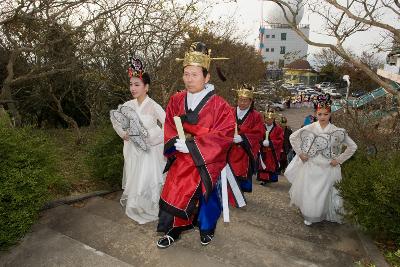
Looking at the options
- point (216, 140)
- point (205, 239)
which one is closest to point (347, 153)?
point (216, 140)

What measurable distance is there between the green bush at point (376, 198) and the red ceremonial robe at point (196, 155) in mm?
1640

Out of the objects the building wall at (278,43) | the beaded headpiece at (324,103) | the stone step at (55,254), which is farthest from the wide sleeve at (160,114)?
the building wall at (278,43)

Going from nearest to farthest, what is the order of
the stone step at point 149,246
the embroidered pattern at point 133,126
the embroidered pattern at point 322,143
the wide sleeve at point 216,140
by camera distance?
1. the stone step at point 149,246
2. the wide sleeve at point 216,140
3. the embroidered pattern at point 133,126
4. the embroidered pattern at point 322,143

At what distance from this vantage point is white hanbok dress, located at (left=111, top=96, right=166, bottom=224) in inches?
173

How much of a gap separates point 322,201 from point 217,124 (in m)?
2.11

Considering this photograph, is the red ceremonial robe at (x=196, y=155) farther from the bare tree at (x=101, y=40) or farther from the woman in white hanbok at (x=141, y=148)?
the bare tree at (x=101, y=40)

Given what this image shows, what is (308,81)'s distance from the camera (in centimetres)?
6406

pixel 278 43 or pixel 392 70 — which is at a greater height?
pixel 278 43

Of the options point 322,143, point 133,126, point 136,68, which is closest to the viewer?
point 133,126

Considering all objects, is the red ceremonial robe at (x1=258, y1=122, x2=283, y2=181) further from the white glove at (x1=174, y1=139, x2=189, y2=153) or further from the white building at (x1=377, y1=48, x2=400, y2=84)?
the white building at (x1=377, y1=48, x2=400, y2=84)

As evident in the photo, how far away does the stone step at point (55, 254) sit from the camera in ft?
10.4

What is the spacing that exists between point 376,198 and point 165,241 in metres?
2.36

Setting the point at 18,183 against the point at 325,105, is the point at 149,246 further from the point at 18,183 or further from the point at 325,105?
the point at 325,105

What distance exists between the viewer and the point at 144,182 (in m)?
4.43
